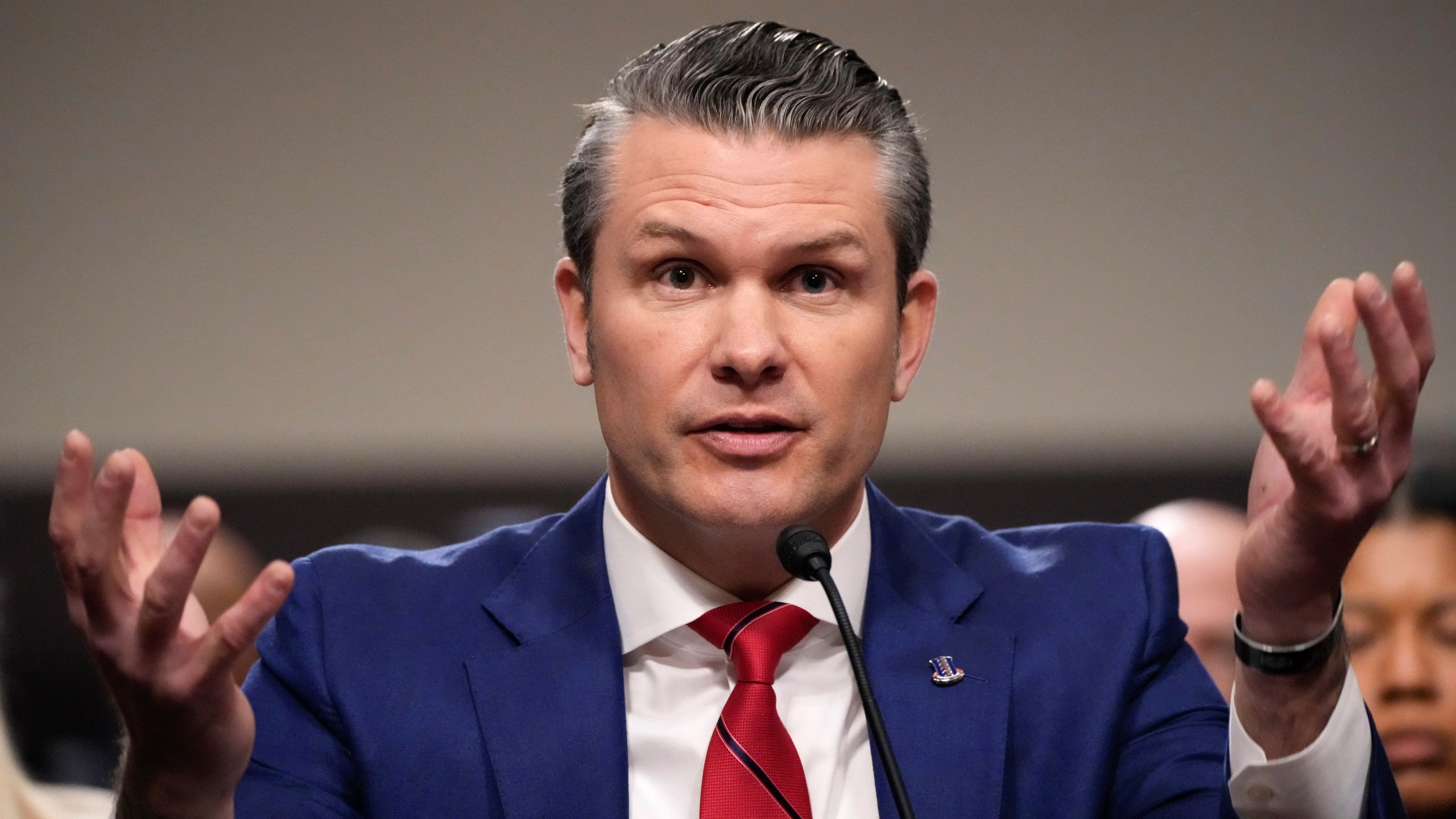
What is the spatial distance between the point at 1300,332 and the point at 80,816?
3.30m

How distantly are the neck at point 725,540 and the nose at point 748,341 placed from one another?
0.62ft

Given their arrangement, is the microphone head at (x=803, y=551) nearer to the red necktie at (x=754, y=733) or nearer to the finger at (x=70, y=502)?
the red necktie at (x=754, y=733)

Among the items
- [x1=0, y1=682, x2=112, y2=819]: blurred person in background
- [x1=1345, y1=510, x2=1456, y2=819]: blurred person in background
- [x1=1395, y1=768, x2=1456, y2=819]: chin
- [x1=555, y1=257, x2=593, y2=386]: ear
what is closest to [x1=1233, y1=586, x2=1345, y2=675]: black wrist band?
[x1=555, y1=257, x2=593, y2=386]: ear

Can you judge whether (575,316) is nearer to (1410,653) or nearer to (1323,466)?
(1323,466)

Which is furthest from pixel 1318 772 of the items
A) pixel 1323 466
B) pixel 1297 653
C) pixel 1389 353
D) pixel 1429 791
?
pixel 1429 791

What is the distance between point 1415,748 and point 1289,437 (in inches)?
103

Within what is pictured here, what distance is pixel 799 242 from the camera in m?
1.83

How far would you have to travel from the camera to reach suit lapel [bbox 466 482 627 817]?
1752mm

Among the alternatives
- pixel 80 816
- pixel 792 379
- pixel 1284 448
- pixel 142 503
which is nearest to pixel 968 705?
→ pixel 792 379

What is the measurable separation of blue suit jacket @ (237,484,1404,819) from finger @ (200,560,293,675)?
1.28 feet

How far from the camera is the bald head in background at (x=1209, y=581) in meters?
3.53

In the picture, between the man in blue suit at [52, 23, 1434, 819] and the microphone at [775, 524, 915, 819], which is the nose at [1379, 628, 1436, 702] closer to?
the man in blue suit at [52, 23, 1434, 819]

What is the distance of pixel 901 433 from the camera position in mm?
4043

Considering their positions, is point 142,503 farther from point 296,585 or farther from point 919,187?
point 919,187
